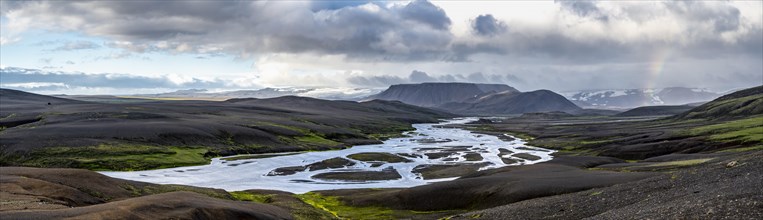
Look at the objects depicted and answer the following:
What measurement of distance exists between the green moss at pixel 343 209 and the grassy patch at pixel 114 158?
62828mm

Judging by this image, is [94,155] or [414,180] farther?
[94,155]

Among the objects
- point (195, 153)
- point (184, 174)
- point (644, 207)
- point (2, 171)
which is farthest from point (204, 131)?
point (644, 207)

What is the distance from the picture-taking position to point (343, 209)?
8788 centimetres

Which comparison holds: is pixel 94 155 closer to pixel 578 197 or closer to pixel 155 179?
pixel 155 179

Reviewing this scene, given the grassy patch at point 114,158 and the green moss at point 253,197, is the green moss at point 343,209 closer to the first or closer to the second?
the green moss at point 253,197

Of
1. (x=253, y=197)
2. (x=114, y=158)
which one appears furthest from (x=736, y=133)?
(x=114, y=158)

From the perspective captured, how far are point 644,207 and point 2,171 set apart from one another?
82.2 m

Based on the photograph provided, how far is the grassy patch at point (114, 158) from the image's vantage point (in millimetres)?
138875

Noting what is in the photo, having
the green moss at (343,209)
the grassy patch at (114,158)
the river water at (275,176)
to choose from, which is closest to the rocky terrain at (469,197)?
the green moss at (343,209)

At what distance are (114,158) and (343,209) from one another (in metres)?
85.4

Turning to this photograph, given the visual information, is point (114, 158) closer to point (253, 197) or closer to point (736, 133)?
point (253, 197)

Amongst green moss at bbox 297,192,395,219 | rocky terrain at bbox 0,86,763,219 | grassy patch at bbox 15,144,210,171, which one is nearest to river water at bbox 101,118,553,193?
grassy patch at bbox 15,144,210,171

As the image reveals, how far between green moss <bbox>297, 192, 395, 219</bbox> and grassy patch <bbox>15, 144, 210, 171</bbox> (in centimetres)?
6283

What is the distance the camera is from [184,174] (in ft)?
440
